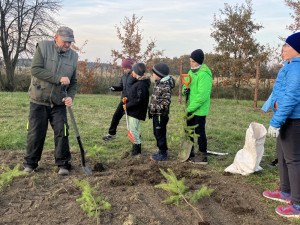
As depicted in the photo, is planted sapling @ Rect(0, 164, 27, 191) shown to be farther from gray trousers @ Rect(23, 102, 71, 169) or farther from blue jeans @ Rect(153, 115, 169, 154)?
blue jeans @ Rect(153, 115, 169, 154)

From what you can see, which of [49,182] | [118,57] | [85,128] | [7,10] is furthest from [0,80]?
[49,182]

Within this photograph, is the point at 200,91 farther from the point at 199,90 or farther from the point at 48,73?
the point at 48,73

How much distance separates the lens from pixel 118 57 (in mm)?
21219

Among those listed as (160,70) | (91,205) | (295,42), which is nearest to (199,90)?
(160,70)

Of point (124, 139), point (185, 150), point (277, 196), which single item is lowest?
point (277, 196)

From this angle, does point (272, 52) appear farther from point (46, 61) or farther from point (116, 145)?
point (46, 61)

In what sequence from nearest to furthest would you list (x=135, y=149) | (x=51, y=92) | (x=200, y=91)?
1. (x=51, y=92)
2. (x=200, y=91)
3. (x=135, y=149)

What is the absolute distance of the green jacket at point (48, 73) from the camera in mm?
4207

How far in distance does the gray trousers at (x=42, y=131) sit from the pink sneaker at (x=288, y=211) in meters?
3.04

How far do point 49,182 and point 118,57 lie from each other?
1776 centimetres

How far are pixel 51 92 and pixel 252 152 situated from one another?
3.15 meters

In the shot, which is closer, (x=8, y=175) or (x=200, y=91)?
(x=8, y=175)

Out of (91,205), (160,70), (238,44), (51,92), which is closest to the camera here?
(91,205)

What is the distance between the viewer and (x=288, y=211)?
11.0ft
